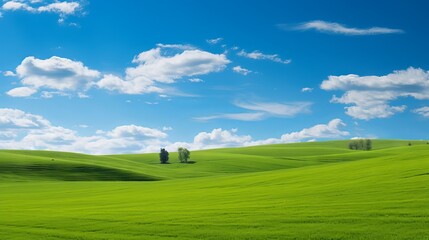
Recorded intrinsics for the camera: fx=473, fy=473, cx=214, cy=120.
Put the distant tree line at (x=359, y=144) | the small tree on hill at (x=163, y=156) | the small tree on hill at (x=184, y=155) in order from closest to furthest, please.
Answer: the small tree on hill at (x=184, y=155) → the small tree on hill at (x=163, y=156) → the distant tree line at (x=359, y=144)

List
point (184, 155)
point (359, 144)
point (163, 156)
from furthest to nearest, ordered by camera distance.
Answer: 1. point (359, 144)
2. point (163, 156)
3. point (184, 155)

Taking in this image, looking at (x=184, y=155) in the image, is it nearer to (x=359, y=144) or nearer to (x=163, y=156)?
(x=163, y=156)

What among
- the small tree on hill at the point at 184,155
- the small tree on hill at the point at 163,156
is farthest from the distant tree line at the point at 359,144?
the small tree on hill at the point at 163,156

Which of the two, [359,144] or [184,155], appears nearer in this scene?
[184,155]

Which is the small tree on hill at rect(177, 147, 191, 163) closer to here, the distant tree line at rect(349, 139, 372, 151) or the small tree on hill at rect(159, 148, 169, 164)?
the small tree on hill at rect(159, 148, 169, 164)

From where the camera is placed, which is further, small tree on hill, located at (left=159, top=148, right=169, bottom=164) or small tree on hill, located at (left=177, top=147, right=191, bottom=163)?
small tree on hill, located at (left=159, top=148, right=169, bottom=164)

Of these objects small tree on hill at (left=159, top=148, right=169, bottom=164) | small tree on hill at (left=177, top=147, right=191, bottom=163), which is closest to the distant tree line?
small tree on hill at (left=177, top=147, right=191, bottom=163)

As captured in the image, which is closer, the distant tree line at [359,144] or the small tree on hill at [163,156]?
the small tree on hill at [163,156]

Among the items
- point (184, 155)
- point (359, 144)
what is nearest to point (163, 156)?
point (184, 155)

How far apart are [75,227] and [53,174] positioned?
208 feet

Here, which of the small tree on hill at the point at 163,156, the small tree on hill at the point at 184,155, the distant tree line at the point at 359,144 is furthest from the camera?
the distant tree line at the point at 359,144

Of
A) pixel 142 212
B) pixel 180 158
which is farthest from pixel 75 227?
pixel 180 158

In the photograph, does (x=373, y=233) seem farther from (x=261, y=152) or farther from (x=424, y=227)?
(x=261, y=152)

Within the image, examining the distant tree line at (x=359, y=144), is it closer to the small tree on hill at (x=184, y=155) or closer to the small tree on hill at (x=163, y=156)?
the small tree on hill at (x=184, y=155)
